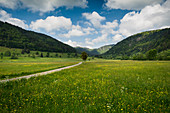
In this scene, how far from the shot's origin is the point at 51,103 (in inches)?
209

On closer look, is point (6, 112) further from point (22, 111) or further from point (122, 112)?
point (122, 112)

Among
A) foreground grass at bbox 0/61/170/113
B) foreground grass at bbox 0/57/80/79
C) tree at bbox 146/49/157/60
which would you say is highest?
tree at bbox 146/49/157/60

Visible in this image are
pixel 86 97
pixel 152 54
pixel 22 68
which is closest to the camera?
pixel 86 97

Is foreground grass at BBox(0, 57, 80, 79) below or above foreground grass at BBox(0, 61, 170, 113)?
below

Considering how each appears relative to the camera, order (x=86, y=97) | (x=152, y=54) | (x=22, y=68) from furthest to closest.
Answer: (x=152, y=54)
(x=22, y=68)
(x=86, y=97)

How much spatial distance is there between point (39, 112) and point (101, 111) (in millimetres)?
3322

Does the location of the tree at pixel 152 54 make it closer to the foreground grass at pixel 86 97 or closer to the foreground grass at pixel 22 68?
the foreground grass at pixel 22 68

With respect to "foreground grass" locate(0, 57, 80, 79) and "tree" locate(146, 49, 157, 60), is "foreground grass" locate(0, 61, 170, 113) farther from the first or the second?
"tree" locate(146, 49, 157, 60)

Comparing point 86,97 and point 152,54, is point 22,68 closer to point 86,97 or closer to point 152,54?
point 86,97

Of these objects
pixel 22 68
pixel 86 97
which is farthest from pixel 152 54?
pixel 22 68

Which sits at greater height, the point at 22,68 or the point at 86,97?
the point at 86,97

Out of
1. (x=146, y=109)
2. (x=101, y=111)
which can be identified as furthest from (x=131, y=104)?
(x=101, y=111)

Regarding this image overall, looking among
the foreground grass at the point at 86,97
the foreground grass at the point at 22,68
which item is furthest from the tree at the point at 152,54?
the foreground grass at the point at 86,97

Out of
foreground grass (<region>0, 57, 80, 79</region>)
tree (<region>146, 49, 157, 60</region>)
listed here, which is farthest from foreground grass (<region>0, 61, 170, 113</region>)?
tree (<region>146, 49, 157, 60</region>)
